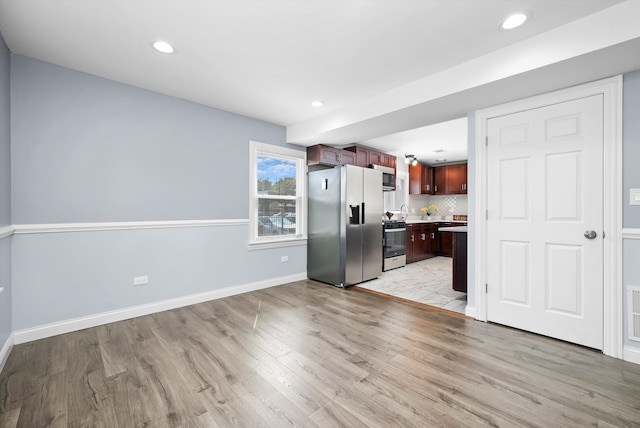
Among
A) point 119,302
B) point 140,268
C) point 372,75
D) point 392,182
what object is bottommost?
point 119,302

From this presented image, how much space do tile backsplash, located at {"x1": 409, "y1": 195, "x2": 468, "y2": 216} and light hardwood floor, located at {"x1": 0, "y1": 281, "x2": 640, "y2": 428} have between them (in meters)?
5.00

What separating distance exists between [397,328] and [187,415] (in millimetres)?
1877

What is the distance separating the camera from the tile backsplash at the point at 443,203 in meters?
7.43

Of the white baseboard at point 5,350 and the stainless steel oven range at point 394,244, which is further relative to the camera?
the stainless steel oven range at point 394,244

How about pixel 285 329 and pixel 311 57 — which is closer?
pixel 311 57

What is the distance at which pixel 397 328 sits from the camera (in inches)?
106

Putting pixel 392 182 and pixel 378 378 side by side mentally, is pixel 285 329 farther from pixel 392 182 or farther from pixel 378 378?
pixel 392 182

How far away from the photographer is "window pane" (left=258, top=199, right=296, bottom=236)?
4.18 m

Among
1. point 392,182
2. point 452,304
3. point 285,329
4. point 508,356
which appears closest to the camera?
point 508,356

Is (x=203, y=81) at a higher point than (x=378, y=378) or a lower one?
higher

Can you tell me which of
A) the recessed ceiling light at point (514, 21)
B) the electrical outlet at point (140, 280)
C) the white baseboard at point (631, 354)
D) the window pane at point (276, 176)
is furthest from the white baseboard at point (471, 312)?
the electrical outlet at point (140, 280)

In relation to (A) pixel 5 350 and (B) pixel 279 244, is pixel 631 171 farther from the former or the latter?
(A) pixel 5 350

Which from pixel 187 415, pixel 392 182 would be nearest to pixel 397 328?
pixel 187 415

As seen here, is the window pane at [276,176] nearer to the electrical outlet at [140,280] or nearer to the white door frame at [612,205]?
the electrical outlet at [140,280]
